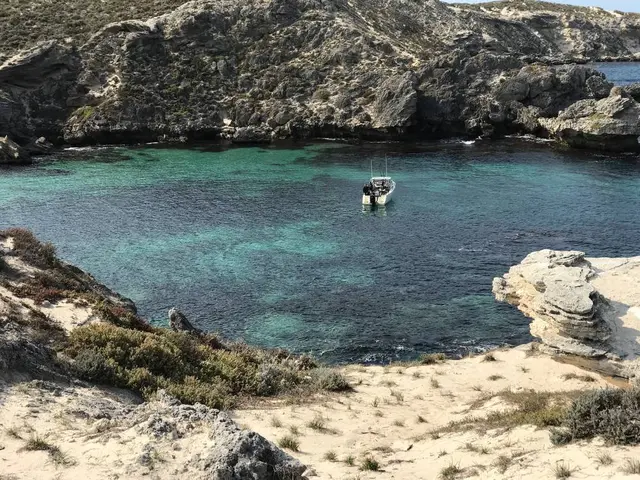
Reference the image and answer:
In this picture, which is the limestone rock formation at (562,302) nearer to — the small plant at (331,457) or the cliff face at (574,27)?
the small plant at (331,457)

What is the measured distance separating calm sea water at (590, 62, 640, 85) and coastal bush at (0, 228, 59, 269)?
114 meters

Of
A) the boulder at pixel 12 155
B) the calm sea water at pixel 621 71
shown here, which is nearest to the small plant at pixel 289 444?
the boulder at pixel 12 155

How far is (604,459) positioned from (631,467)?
59 centimetres

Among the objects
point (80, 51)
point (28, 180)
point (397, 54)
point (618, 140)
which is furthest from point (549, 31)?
point (28, 180)

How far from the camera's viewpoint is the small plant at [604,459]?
10164 mm

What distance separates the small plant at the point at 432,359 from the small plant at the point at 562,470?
1361 cm

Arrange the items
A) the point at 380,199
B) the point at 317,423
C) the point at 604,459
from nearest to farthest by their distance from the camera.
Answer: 1. the point at 604,459
2. the point at 317,423
3. the point at 380,199

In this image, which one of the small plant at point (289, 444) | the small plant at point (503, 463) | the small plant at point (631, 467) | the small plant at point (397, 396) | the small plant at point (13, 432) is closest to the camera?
the small plant at point (631, 467)

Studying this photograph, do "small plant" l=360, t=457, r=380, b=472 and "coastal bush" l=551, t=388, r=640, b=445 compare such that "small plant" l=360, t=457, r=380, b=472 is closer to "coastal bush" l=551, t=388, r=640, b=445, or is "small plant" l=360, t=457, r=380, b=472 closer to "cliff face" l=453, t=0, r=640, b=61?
"coastal bush" l=551, t=388, r=640, b=445

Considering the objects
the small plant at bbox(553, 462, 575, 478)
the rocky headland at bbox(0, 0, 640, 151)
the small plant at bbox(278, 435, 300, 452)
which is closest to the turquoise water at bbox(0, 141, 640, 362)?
the rocky headland at bbox(0, 0, 640, 151)

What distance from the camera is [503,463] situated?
11.3 m

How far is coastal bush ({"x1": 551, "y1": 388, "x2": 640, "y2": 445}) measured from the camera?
10.9 metres

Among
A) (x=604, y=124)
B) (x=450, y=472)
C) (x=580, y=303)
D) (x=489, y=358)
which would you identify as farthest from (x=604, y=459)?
(x=604, y=124)

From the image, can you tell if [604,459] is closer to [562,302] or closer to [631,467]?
[631,467]
